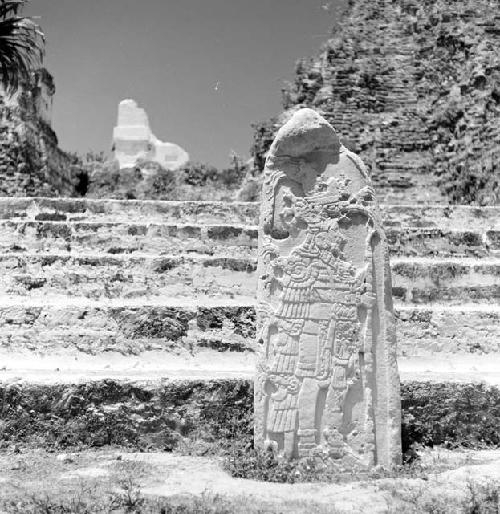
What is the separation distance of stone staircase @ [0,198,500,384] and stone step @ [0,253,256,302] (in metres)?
0.01

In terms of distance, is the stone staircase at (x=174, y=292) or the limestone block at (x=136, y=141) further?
the limestone block at (x=136, y=141)

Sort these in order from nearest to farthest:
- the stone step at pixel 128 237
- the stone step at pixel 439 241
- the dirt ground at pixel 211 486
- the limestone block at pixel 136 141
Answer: the dirt ground at pixel 211 486, the stone step at pixel 128 237, the stone step at pixel 439 241, the limestone block at pixel 136 141

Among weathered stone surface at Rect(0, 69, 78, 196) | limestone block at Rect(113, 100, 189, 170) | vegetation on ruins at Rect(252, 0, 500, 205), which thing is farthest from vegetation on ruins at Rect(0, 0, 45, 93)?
limestone block at Rect(113, 100, 189, 170)

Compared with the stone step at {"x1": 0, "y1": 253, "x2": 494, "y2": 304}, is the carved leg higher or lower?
lower

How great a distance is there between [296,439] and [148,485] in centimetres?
83

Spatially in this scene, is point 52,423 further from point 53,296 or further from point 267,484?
point 53,296

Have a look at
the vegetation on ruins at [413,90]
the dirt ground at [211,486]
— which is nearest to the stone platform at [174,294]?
the dirt ground at [211,486]

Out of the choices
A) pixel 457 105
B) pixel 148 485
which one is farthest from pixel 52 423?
pixel 457 105

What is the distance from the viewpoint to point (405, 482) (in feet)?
10.7

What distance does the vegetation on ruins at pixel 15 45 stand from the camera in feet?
44.6

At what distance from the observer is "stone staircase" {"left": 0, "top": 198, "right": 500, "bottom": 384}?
14.8ft

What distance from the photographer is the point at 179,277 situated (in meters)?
5.64

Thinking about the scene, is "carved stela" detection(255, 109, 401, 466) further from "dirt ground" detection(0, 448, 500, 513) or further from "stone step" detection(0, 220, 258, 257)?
"stone step" detection(0, 220, 258, 257)

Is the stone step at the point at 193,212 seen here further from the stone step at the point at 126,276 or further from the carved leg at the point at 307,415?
the carved leg at the point at 307,415
